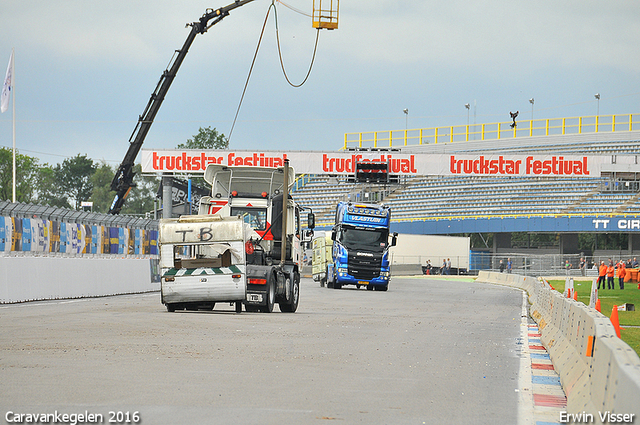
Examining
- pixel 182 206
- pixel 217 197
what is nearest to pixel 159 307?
pixel 217 197

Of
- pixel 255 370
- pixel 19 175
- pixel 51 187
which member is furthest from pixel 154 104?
pixel 51 187

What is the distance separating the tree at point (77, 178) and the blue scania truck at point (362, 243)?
97.8 metres

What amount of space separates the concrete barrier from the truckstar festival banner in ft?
57.8

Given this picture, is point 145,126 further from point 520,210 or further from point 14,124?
point 520,210

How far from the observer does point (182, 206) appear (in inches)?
1852

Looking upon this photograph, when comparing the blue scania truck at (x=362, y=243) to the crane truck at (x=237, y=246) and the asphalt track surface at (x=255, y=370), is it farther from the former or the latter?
Result: the asphalt track surface at (x=255, y=370)

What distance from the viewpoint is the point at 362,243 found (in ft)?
136

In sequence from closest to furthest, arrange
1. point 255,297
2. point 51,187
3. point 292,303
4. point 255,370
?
point 255,370 → point 255,297 → point 292,303 → point 51,187

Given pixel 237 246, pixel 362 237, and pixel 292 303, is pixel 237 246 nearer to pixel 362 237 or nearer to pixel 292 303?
pixel 292 303

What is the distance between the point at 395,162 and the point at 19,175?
70.3m

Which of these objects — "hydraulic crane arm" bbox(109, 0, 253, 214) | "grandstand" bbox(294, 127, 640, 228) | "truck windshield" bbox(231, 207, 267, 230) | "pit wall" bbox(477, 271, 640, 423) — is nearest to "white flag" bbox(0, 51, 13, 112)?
"hydraulic crane arm" bbox(109, 0, 253, 214)

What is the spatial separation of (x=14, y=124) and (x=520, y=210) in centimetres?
4019

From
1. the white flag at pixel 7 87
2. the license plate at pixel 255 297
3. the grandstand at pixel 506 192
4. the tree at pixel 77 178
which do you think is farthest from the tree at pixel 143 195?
the license plate at pixel 255 297

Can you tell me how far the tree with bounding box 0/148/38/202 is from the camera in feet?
327
